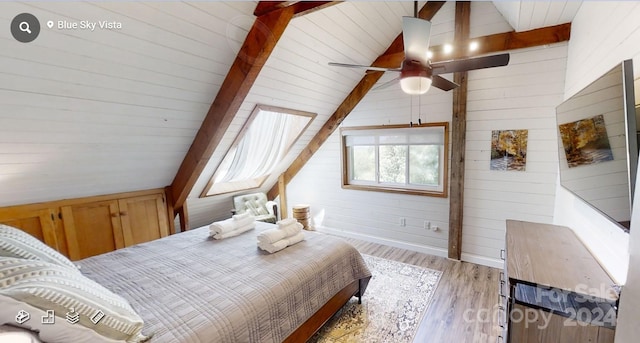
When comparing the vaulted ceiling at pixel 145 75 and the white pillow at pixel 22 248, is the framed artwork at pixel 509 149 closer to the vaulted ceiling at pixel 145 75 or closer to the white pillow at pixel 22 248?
the vaulted ceiling at pixel 145 75

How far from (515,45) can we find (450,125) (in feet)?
3.22

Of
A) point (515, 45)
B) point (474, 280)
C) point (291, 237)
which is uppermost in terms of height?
point (515, 45)

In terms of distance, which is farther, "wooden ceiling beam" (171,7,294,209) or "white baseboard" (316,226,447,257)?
"white baseboard" (316,226,447,257)

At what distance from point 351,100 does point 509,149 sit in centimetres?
201

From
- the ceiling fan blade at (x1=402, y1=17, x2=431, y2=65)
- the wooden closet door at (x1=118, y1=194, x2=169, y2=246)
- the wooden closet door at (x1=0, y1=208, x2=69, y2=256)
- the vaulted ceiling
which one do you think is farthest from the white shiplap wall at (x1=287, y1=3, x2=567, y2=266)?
Result: the wooden closet door at (x1=0, y1=208, x2=69, y2=256)

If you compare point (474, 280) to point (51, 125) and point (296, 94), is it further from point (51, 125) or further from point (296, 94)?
point (51, 125)

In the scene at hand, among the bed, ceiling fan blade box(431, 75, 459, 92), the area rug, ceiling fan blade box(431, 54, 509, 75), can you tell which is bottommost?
the area rug

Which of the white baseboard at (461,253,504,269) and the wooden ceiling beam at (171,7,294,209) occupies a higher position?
the wooden ceiling beam at (171,7,294,209)

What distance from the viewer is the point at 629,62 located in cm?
104

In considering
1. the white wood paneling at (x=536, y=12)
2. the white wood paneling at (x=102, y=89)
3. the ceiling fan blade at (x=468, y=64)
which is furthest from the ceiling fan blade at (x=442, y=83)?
the white wood paneling at (x=102, y=89)

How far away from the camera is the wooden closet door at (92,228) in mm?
2672

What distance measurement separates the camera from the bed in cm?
132

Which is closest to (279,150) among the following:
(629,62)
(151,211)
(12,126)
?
(151,211)

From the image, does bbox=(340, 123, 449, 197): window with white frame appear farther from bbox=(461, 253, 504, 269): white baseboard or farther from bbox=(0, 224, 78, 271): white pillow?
bbox=(0, 224, 78, 271): white pillow
